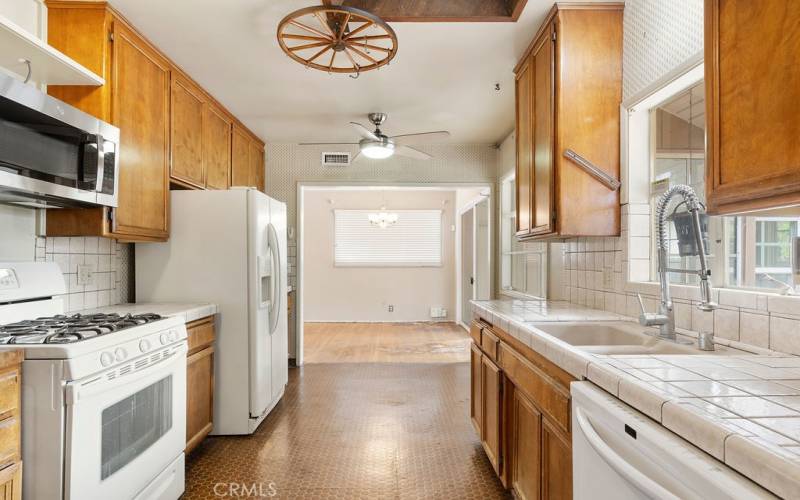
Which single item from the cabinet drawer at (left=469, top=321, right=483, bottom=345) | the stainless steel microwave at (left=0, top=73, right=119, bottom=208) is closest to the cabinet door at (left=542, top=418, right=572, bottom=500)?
the cabinet drawer at (left=469, top=321, right=483, bottom=345)

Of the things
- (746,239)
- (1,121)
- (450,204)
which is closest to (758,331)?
(746,239)

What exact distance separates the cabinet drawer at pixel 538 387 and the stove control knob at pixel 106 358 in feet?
5.24

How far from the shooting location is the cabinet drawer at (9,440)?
4.56 ft

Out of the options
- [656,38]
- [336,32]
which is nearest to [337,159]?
[336,32]

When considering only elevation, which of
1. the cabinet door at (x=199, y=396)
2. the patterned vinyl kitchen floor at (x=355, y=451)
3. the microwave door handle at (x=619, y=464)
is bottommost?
the patterned vinyl kitchen floor at (x=355, y=451)

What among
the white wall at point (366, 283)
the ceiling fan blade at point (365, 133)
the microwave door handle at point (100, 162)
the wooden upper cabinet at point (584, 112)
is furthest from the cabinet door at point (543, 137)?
the white wall at point (366, 283)

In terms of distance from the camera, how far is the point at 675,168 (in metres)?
2.36

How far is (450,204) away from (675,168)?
586 cm

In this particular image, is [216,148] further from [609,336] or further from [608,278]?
[609,336]

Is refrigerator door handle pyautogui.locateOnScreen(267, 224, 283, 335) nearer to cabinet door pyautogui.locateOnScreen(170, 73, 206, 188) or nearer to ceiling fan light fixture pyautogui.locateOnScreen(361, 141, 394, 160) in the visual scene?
cabinet door pyautogui.locateOnScreen(170, 73, 206, 188)

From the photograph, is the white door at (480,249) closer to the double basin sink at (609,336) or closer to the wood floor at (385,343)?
the wood floor at (385,343)

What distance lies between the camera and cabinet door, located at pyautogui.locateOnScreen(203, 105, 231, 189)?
3.59m

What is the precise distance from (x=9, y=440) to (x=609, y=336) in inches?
89.7

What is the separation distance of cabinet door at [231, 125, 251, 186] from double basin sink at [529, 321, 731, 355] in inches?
128
